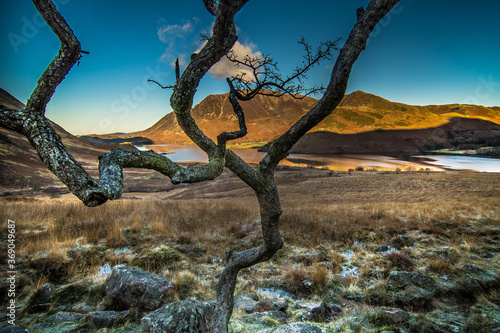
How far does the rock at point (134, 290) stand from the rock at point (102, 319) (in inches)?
18.3

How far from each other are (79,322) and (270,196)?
12.2 feet

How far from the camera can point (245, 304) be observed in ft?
14.0

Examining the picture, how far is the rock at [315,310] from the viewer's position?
387cm

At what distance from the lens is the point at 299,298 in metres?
4.70

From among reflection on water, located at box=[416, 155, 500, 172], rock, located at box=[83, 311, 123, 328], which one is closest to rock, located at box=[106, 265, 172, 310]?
rock, located at box=[83, 311, 123, 328]

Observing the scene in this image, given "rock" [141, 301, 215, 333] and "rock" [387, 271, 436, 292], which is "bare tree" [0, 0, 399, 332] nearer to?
"rock" [141, 301, 215, 333]

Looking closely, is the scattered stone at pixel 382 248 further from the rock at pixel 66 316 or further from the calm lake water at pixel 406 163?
the calm lake water at pixel 406 163

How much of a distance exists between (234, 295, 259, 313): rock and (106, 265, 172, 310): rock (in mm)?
1508

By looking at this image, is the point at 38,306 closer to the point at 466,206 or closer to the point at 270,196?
the point at 270,196

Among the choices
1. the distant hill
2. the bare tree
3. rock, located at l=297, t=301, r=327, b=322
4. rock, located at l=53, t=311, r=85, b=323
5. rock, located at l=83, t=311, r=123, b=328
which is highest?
the distant hill

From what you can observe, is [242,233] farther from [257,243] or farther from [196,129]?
[196,129]

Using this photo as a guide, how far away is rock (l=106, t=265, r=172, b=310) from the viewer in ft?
13.0

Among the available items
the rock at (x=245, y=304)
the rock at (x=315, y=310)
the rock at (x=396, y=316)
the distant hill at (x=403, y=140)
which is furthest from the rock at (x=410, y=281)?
the distant hill at (x=403, y=140)

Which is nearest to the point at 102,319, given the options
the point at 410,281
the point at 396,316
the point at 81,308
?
the point at 81,308
